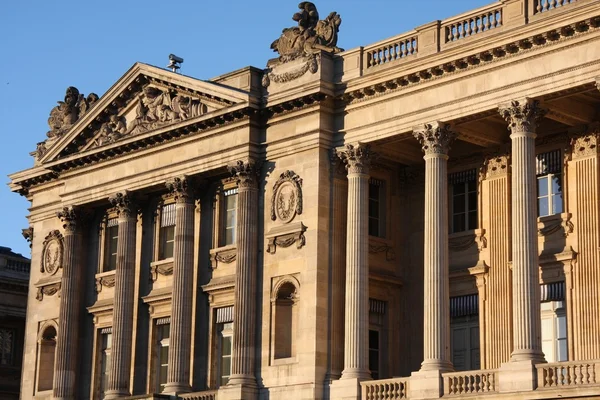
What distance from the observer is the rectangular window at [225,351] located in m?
41.6

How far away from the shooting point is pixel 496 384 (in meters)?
33.4

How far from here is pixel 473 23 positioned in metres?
36.7

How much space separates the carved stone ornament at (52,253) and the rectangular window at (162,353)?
6227mm

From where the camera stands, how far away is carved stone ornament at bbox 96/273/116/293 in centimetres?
4619

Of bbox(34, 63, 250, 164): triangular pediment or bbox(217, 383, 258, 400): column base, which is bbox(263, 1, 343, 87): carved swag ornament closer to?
bbox(34, 63, 250, 164): triangular pediment

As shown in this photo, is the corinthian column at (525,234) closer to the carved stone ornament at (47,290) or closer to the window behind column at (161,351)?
the window behind column at (161,351)

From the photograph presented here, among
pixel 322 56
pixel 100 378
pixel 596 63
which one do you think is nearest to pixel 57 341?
pixel 100 378

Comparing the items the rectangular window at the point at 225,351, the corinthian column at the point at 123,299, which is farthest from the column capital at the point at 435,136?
the corinthian column at the point at 123,299

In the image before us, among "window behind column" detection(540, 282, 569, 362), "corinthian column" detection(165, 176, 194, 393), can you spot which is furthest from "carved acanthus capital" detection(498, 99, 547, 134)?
"corinthian column" detection(165, 176, 194, 393)

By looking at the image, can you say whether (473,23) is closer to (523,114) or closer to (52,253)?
(523,114)

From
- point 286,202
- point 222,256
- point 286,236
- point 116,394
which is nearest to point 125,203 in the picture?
point 222,256

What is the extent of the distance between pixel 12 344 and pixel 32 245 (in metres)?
12.6

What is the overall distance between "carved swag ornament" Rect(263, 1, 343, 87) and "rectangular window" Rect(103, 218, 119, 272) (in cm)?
916

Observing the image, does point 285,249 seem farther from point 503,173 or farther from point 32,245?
point 32,245
